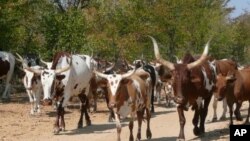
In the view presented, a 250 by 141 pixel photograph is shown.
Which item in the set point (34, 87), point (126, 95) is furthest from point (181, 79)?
point (34, 87)

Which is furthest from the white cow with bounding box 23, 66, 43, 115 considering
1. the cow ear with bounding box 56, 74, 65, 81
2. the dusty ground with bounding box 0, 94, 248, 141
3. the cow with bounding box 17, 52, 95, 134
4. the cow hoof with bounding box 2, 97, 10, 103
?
the cow hoof with bounding box 2, 97, 10, 103

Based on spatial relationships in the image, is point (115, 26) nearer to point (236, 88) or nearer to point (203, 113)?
point (236, 88)

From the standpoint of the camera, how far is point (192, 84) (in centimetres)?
1228

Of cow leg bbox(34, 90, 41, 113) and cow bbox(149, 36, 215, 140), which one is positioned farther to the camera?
cow leg bbox(34, 90, 41, 113)

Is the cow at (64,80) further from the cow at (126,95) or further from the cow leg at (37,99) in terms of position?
the cow at (126,95)

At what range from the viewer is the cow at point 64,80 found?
588 inches

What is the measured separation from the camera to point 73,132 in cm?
1565

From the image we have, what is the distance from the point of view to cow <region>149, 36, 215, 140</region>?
1189 cm

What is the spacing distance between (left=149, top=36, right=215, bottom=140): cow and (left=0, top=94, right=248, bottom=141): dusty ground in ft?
2.66

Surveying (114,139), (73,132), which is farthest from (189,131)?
(73,132)

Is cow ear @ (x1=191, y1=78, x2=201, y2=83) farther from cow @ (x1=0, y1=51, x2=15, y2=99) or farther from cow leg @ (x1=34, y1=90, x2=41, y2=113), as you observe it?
cow @ (x1=0, y1=51, x2=15, y2=99)

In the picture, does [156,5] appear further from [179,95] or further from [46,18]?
[179,95]

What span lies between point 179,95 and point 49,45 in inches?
722

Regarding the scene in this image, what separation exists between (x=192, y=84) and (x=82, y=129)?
524 cm
